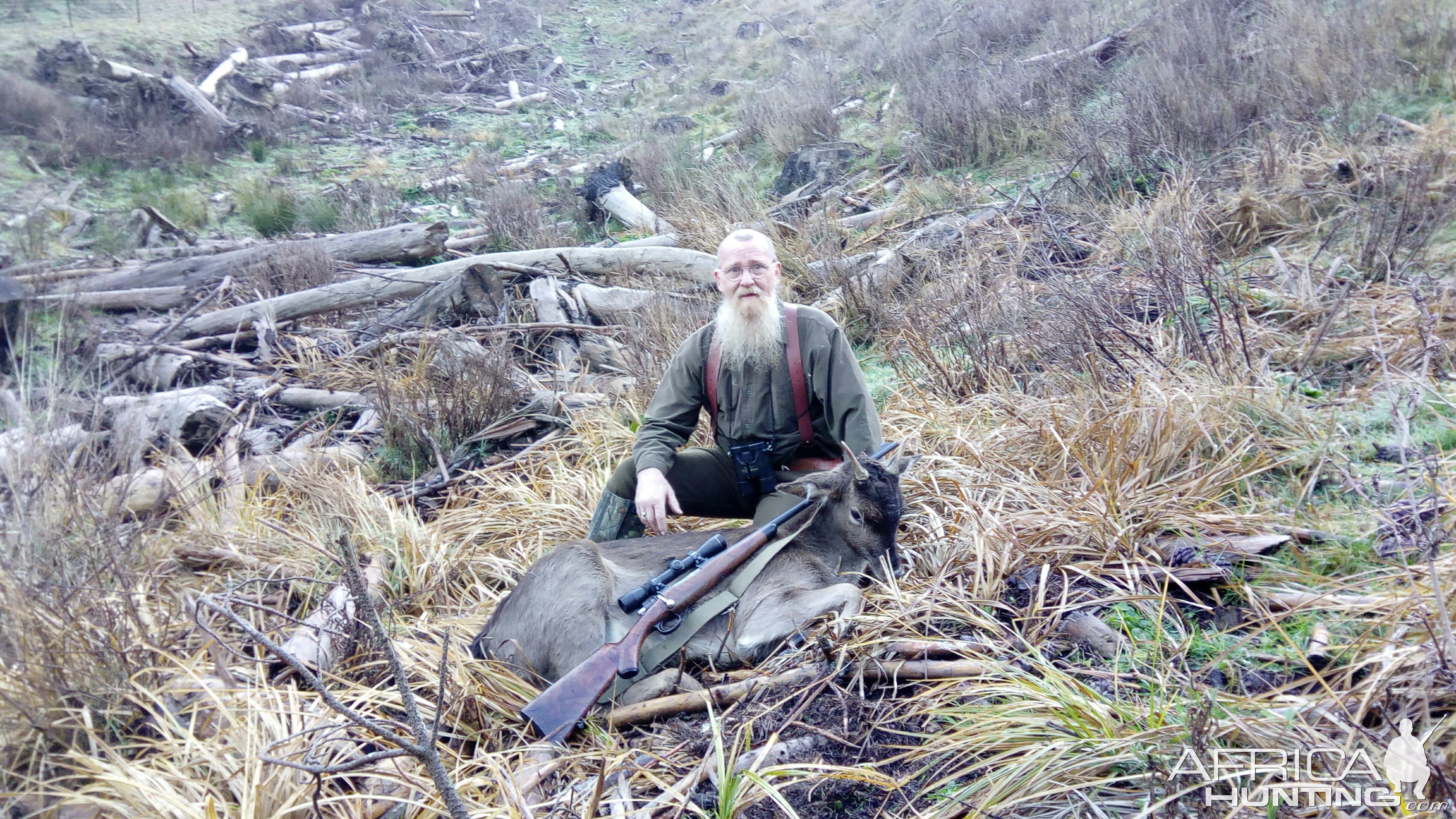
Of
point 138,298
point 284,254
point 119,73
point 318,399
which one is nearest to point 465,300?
point 318,399

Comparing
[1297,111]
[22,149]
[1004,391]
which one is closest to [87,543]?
[1004,391]

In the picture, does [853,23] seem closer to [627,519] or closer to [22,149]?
[22,149]

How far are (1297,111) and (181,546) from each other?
410 inches

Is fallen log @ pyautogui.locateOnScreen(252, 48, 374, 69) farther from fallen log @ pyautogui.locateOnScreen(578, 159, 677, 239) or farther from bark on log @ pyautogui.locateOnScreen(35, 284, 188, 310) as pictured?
bark on log @ pyautogui.locateOnScreen(35, 284, 188, 310)

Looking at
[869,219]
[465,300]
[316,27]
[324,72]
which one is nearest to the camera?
[465,300]

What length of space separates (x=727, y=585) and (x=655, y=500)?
2.49 feet

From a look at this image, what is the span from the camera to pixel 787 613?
405 cm

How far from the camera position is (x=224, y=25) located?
24203 mm

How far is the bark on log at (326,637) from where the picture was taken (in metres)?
4.04

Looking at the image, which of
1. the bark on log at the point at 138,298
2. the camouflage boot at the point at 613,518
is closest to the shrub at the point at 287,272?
the bark on log at the point at 138,298

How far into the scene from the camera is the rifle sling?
3795 mm

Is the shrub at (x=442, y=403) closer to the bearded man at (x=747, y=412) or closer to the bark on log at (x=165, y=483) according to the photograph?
the bark on log at (x=165, y=483)

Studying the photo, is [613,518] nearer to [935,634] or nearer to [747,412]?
[747,412]

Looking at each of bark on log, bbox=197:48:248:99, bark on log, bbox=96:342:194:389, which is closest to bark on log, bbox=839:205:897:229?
bark on log, bbox=96:342:194:389
